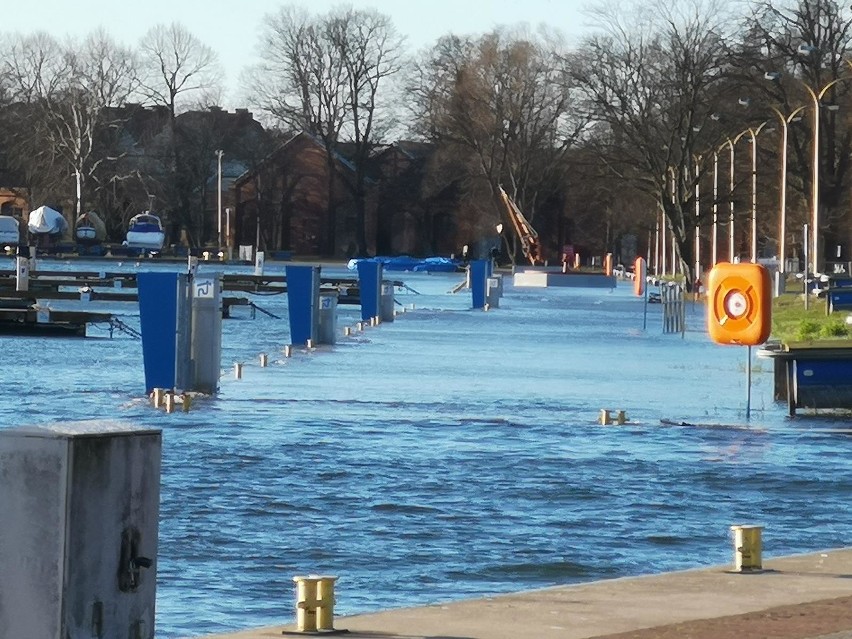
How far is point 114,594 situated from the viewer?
745 centimetres

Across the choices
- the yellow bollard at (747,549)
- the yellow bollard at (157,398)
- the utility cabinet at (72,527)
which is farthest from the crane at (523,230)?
the utility cabinet at (72,527)

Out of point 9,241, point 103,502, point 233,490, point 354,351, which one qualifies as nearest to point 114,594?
point 103,502

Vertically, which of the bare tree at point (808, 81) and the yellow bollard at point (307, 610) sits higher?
the bare tree at point (808, 81)

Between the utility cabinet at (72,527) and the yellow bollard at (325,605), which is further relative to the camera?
the yellow bollard at (325,605)

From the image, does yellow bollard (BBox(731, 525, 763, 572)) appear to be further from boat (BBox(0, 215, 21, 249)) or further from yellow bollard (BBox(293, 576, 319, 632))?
boat (BBox(0, 215, 21, 249))

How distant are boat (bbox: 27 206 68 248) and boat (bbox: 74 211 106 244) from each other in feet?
3.22

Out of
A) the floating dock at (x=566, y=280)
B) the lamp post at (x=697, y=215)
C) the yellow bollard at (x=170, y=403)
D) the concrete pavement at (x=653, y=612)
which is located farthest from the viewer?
the floating dock at (x=566, y=280)

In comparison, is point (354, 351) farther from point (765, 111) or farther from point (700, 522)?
point (765, 111)

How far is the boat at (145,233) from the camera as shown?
118 m

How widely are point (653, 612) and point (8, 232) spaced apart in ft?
376

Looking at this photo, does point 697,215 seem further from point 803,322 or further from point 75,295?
point 803,322

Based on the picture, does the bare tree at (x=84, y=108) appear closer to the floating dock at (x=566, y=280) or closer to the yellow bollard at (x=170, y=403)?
the floating dock at (x=566, y=280)

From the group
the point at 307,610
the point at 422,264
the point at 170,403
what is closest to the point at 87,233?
the point at 422,264

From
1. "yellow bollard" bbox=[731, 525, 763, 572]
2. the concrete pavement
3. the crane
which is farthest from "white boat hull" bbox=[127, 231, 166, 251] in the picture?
the concrete pavement
